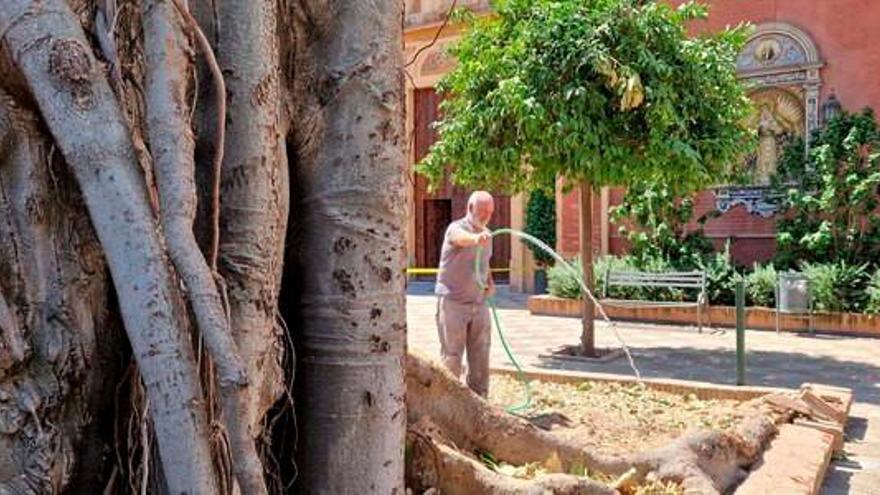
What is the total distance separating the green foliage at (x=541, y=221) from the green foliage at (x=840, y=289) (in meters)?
7.02

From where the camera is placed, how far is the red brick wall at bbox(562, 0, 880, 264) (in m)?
13.8

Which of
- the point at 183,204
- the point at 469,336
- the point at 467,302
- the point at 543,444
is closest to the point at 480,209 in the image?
the point at 467,302

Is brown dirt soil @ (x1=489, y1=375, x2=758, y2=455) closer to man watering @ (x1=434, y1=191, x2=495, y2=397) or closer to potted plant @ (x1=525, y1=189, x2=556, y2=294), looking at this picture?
man watering @ (x1=434, y1=191, x2=495, y2=397)

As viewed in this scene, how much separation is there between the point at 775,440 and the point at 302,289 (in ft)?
11.8

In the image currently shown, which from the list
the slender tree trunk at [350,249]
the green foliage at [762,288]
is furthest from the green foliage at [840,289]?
the slender tree trunk at [350,249]

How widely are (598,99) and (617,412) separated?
351cm

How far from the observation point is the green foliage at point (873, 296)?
11242 mm

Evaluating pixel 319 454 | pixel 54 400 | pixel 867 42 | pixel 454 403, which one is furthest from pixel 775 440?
pixel 867 42

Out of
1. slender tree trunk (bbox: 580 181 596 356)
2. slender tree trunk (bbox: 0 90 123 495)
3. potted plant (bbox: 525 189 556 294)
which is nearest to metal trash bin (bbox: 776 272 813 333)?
slender tree trunk (bbox: 580 181 596 356)

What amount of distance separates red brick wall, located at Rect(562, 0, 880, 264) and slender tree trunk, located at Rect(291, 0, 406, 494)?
43.2 feet

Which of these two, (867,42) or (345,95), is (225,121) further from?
(867,42)

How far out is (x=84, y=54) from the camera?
5.79ft

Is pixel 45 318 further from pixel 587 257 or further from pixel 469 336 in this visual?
pixel 587 257

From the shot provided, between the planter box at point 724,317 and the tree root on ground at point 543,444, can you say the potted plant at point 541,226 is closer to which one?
the planter box at point 724,317
